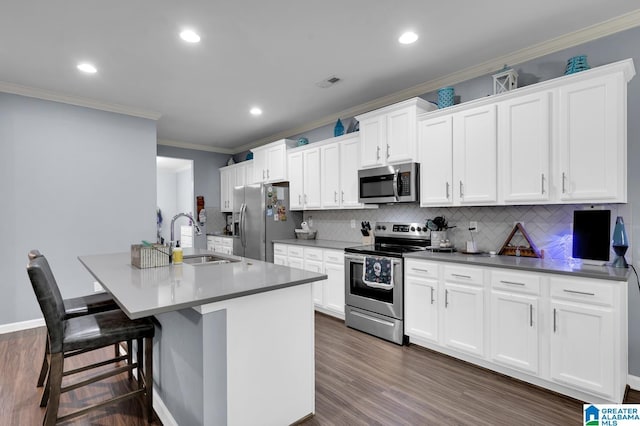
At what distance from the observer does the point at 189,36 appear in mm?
2605

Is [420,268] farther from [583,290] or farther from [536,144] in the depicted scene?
[536,144]

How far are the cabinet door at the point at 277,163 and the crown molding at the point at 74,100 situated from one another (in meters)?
1.71

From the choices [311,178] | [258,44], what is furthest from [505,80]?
[311,178]

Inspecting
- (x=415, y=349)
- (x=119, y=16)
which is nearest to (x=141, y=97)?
(x=119, y=16)

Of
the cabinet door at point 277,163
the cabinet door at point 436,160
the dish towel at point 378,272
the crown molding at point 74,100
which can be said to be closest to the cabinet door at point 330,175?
the cabinet door at point 277,163

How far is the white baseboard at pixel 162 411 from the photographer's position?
1.91 metres

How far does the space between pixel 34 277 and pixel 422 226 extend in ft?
10.9

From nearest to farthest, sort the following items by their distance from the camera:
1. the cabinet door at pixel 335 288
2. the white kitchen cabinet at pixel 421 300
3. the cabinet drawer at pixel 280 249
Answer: the white kitchen cabinet at pixel 421 300 → the cabinet door at pixel 335 288 → the cabinet drawer at pixel 280 249

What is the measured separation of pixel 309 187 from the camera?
4.68 meters

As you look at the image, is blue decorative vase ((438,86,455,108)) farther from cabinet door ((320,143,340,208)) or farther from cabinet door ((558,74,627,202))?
cabinet door ((320,143,340,208))

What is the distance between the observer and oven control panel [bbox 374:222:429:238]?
11.9ft

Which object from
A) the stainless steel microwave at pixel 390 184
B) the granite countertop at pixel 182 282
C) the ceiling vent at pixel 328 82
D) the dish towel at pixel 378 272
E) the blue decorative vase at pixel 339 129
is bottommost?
the dish towel at pixel 378 272

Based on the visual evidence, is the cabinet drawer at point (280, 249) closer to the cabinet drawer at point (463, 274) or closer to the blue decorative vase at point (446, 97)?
the cabinet drawer at point (463, 274)

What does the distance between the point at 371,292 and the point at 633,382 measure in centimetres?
211
